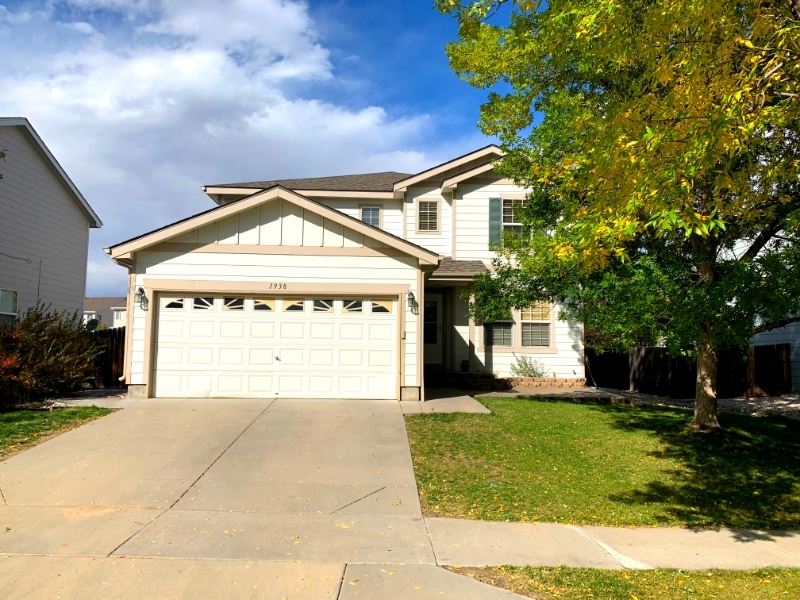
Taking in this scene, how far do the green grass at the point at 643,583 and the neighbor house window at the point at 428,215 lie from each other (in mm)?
13445

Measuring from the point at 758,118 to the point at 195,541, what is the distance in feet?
21.3

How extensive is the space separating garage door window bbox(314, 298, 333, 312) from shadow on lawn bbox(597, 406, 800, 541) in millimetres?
6526

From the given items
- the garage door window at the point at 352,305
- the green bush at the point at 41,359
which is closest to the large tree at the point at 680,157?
the garage door window at the point at 352,305

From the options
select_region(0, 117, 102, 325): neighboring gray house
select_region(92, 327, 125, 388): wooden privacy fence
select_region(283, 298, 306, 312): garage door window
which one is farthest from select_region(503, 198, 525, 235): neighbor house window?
select_region(0, 117, 102, 325): neighboring gray house

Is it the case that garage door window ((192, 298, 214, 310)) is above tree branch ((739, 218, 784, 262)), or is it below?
below

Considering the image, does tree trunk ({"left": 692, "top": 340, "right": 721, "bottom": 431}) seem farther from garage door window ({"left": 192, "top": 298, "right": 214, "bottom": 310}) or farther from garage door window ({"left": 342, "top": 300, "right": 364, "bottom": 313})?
garage door window ({"left": 192, "top": 298, "right": 214, "bottom": 310})

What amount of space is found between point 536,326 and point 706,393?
22.8 ft

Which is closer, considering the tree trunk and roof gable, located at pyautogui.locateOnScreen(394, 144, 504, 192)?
the tree trunk

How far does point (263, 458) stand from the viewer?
8031 millimetres

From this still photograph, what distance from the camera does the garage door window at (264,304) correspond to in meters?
12.5

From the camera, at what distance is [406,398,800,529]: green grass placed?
638 cm

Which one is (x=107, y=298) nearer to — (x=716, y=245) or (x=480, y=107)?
(x=480, y=107)

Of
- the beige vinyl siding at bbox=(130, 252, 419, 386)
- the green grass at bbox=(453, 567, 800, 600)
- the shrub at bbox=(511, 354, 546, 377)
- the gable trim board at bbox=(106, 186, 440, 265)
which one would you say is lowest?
the green grass at bbox=(453, 567, 800, 600)

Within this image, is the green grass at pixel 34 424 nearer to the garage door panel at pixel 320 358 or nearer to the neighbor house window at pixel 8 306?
the garage door panel at pixel 320 358
